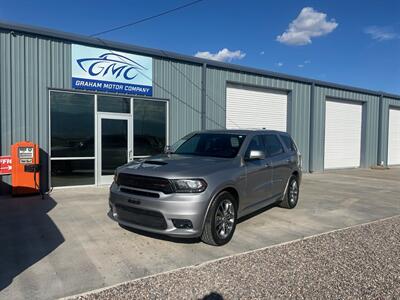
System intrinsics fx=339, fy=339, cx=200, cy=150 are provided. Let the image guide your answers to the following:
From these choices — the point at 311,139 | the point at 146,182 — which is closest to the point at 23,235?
the point at 146,182

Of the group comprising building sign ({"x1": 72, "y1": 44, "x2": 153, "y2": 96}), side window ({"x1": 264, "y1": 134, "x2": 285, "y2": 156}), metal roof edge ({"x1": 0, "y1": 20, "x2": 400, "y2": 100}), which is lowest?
side window ({"x1": 264, "y1": 134, "x2": 285, "y2": 156})

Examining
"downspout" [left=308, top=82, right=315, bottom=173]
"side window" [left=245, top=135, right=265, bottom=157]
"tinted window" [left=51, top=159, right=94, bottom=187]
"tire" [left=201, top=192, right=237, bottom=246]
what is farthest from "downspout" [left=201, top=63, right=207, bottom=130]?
"tire" [left=201, top=192, right=237, bottom=246]

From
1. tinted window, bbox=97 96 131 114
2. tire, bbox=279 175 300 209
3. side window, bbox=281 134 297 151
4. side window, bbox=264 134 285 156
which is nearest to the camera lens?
side window, bbox=264 134 285 156

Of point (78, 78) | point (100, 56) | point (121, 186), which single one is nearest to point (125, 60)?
point (100, 56)

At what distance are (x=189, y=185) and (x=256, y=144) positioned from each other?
7.19ft

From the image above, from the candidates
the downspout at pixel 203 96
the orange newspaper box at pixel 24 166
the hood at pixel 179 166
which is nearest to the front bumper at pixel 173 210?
the hood at pixel 179 166

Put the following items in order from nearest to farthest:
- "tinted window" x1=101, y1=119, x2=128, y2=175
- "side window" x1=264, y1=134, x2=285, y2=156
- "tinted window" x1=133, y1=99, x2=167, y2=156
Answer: "side window" x1=264, y1=134, x2=285, y2=156
"tinted window" x1=101, y1=119, x2=128, y2=175
"tinted window" x1=133, y1=99, x2=167, y2=156

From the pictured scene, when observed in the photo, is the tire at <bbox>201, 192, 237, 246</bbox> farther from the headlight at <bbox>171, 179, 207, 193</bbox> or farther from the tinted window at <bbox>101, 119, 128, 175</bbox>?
the tinted window at <bbox>101, 119, 128, 175</bbox>

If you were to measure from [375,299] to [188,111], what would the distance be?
9.56m

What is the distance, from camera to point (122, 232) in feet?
18.6

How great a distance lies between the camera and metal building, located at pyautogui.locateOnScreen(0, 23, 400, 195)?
905 cm

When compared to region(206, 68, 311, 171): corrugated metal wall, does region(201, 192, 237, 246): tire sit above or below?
below

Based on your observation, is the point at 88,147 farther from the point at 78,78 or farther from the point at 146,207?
the point at 146,207

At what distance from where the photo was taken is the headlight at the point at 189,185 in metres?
4.70
